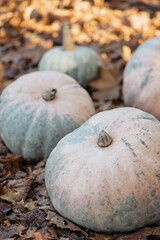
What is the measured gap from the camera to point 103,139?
2104 mm

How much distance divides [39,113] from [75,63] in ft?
4.38

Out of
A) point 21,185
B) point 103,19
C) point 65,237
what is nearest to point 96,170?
point 65,237

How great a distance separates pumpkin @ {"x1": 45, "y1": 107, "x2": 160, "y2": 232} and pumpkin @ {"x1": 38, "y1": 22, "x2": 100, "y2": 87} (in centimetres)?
188

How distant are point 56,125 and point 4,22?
12.3ft

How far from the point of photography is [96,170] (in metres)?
2.06

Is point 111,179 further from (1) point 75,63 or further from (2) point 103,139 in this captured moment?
(1) point 75,63

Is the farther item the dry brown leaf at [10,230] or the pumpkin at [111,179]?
the dry brown leaf at [10,230]

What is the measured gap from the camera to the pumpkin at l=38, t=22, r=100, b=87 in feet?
13.1

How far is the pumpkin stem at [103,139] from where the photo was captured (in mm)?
2104

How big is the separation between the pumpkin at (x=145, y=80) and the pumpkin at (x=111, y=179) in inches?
23.5

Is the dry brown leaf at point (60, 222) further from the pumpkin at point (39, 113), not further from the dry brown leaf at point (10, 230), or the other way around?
the pumpkin at point (39, 113)

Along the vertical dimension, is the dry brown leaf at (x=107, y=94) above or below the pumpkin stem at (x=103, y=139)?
below

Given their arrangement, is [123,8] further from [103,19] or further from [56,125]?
[56,125]

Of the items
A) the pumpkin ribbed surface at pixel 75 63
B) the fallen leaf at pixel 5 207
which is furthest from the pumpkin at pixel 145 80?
the fallen leaf at pixel 5 207
